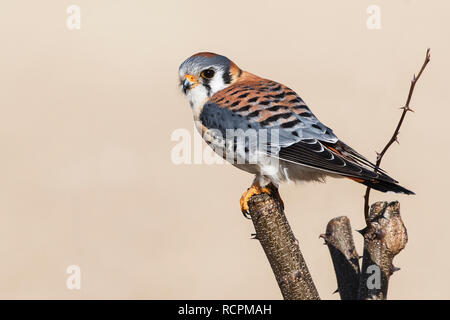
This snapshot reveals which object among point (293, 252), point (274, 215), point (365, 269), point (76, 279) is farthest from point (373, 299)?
point (76, 279)

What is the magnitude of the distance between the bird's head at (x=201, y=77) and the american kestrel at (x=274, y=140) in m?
0.25

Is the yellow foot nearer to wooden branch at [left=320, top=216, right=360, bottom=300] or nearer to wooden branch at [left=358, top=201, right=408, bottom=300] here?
wooden branch at [left=320, top=216, right=360, bottom=300]

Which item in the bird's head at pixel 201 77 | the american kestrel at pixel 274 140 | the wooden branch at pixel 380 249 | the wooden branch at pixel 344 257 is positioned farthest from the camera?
the bird's head at pixel 201 77

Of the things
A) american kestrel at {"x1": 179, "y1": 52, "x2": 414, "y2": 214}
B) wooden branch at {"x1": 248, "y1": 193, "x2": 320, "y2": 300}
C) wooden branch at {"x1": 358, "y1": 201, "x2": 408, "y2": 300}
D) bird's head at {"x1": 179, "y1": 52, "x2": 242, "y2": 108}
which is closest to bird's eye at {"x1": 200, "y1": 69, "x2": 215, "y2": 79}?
bird's head at {"x1": 179, "y1": 52, "x2": 242, "y2": 108}

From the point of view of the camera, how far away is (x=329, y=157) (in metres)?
3.78

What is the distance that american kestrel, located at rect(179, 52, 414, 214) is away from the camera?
12.5 feet

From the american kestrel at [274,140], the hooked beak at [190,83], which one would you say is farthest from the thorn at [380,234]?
the hooked beak at [190,83]

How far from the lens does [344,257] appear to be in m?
3.31

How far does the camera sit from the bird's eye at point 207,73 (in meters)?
4.63

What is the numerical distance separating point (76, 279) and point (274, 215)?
13.4 feet

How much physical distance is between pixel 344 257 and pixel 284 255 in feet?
1.32

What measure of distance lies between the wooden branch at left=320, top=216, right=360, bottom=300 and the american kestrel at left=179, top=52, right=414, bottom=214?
0.36 m

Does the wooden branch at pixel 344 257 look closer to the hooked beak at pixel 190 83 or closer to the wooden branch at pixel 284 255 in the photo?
the wooden branch at pixel 284 255
